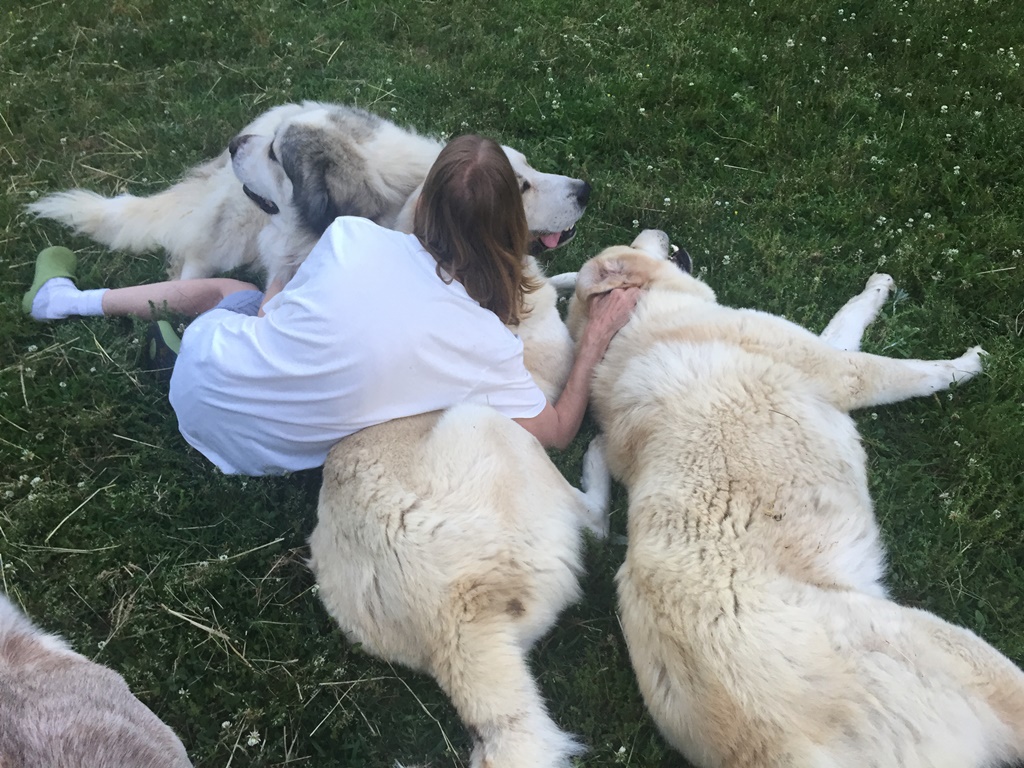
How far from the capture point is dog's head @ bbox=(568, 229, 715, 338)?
156 inches

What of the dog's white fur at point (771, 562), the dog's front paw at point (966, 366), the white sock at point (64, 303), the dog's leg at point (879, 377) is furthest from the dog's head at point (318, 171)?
the dog's front paw at point (966, 366)

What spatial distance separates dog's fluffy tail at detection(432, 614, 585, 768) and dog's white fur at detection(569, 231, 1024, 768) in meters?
0.44

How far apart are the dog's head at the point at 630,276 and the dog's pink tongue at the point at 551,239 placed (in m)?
0.46

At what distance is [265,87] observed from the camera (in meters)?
6.02

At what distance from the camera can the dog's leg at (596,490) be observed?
11.2ft

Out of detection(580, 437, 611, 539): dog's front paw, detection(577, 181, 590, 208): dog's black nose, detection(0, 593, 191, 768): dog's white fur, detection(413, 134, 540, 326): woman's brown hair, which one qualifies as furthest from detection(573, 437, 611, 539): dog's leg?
detection(0, 593, 191, 768): dog's white fur

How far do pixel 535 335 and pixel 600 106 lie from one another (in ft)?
7.96

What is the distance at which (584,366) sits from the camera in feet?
12.7

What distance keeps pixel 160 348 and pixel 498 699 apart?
295 centimetres

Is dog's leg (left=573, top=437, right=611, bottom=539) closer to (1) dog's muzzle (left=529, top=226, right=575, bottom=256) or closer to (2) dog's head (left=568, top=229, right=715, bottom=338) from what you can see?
(2) dog's head (left=568, top=229, right=715, bottom=338)

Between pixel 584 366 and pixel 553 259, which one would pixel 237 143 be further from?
pixel 584 366

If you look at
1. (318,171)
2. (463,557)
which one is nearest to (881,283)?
(463,557)

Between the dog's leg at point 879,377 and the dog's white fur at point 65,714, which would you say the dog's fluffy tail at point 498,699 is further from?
the dog's leg at point 879,377

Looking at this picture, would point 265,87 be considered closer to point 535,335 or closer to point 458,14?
point 458,14
